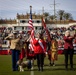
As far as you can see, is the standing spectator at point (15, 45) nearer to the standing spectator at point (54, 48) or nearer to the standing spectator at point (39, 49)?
the standing spectator at point (39, 49)

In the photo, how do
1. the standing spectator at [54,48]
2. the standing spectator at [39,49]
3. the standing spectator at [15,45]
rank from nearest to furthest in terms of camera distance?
1. the standing spectator at [39,49]
2. the standing spectator at [15,45]
3. the standing spectator at [54,48]

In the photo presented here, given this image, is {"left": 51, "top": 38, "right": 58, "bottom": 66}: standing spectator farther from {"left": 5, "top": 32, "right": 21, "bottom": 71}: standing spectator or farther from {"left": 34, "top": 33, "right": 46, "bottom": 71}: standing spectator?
{"left": 5, "top": 32, "right": 21, "bottom": 71}: standing spectator

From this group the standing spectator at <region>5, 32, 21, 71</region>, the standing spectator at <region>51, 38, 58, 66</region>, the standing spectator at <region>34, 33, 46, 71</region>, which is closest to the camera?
the standing spectator at <region>34, 33, 46, 71</region>

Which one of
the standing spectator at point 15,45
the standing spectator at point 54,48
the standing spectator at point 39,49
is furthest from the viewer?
the standing spectator at point 54,48

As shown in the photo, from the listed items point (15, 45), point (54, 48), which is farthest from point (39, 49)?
point (54, 48)

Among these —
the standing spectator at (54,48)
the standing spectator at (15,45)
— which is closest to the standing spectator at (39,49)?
the standing spectator at (15,45)

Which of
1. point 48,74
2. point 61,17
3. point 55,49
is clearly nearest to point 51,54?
point 55,49

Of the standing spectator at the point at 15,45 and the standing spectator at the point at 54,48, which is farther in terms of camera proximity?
the standing spectator at the point at 54,48

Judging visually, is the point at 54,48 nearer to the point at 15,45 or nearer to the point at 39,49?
the point at 39,49

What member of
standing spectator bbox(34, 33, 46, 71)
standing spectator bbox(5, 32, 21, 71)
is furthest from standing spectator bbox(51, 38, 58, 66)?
standing spectator bbox(5, 32, 21, 71)

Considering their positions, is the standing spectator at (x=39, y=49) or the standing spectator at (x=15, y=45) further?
the standing spectator at (x=15, y=45)

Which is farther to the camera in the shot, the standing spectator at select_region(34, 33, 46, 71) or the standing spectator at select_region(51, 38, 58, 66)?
the standing spectator at select_region(51, 38, 58, 66)

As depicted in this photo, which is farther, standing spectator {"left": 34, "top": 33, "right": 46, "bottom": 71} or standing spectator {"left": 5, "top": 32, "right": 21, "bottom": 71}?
standing spectator {"left": 5, "top": 32, "right": 21, "bottom": 71}

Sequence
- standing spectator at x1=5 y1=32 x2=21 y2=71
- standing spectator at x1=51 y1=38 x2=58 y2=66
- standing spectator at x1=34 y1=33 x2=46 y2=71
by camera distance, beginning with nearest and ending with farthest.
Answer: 1. standing spectator at x1=34 y1=33 x2=46 y2=71
2. standing spectator at x1=5 y1=32 x2=21 y2=71
3. standing spectator at x1=51 y1=38 x2=58 y2=66
